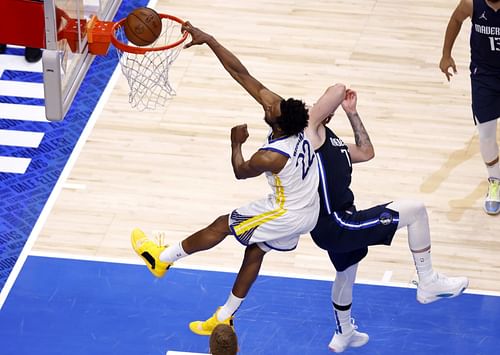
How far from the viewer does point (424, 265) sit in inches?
266

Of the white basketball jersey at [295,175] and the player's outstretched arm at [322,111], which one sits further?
the player's outstretched arm at [322,111]

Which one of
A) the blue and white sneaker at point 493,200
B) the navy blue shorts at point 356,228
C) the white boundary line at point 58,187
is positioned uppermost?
the navy blue shorts at point 356,228

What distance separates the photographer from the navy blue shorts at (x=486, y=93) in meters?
8.05

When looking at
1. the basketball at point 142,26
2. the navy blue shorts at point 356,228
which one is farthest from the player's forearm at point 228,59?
the navy blue shorts at point 356,228

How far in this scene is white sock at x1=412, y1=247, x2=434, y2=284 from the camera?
264 inches

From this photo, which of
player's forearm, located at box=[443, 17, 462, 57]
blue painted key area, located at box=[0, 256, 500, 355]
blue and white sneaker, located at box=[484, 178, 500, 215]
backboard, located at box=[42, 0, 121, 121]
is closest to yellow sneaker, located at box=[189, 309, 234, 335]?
blue painted key area, located at box=[0, 256, 500, 355]

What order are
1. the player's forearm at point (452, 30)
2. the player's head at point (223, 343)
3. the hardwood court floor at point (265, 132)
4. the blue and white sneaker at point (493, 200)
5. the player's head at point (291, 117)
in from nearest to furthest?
the player's head at point (223, 343)
the player's head at point (291, 117)
the player's forearm at point (452, 30)
the hardwood court floor at point (265, 132)
the blue and white sneaker at point (493, 200)

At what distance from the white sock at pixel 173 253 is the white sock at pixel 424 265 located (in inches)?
54.3

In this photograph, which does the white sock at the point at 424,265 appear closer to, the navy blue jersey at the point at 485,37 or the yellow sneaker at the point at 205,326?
the yellow sneaker at the point at 205,326

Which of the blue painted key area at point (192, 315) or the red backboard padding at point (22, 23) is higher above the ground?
the red backboard padding at point (22, 23)

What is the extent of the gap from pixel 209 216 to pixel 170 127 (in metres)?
1.22

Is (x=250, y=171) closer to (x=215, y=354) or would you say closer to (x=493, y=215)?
(x=215, y=354)

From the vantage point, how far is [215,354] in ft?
17.4

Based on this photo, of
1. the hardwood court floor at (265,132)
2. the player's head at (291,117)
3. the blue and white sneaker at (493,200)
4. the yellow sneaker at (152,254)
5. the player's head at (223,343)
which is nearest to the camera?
the player's head at (223,343)
